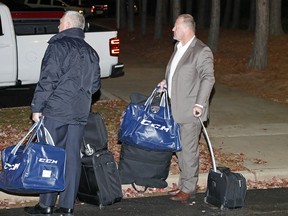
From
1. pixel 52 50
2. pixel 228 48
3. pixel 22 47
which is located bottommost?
pixel 228 48

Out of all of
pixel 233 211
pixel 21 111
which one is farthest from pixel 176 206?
pixel 21 111

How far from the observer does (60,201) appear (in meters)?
7.08

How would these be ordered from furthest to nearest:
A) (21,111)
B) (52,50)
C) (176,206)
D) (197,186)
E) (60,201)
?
(21,111) → (197,186) → (176,206) → (60,201) → (52,50)

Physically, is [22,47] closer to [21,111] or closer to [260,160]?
[21,111]

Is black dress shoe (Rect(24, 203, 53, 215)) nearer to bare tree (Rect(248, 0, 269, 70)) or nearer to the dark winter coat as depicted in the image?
the dark winter coat

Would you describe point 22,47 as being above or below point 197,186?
above

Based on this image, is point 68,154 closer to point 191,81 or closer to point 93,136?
point 93,136

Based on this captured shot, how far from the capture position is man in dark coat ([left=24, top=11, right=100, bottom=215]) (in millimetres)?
6570

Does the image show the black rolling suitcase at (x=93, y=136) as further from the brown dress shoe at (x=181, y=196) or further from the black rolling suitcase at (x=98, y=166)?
the brown dress shoe at (x=181, y=196)

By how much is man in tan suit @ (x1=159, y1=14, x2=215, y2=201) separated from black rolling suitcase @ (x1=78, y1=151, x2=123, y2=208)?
0.85 metres

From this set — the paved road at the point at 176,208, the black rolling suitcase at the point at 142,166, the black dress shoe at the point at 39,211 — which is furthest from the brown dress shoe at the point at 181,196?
the black dress shoe at the point at 39,211

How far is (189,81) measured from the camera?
24.3 feet

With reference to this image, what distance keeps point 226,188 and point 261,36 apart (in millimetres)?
10673

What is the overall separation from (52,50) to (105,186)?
1537 mm
